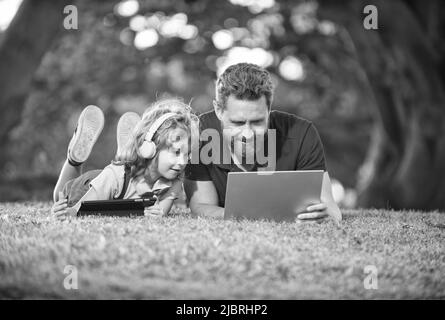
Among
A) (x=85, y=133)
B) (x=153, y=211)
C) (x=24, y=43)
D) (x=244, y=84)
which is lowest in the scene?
(x=153, y=211)

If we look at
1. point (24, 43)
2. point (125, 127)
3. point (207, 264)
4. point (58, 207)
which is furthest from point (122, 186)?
point (24, 43)

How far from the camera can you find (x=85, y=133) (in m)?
4.48

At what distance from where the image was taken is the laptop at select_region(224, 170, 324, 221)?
334cm

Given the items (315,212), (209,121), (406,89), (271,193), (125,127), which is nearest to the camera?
(271,193)

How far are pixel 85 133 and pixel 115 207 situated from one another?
103cm

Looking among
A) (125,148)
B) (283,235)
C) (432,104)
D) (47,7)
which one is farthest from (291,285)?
(432,104)

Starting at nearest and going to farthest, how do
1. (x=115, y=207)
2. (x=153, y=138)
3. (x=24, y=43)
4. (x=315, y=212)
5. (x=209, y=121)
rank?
(x=315, y=212), (x=115, y=207), (x=153, y=138), (x=209, y=121), (x=24, y=43)

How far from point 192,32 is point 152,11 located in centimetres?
141

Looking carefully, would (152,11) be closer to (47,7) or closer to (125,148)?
(47,7)

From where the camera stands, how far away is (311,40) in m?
12.1

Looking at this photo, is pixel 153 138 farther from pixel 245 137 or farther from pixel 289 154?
pixel 289 154

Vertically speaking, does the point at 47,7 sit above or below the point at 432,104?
above

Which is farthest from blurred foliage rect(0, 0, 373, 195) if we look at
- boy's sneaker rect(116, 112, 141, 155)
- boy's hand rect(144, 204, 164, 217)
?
boy's hand rect(144, 204, 164, 217)
